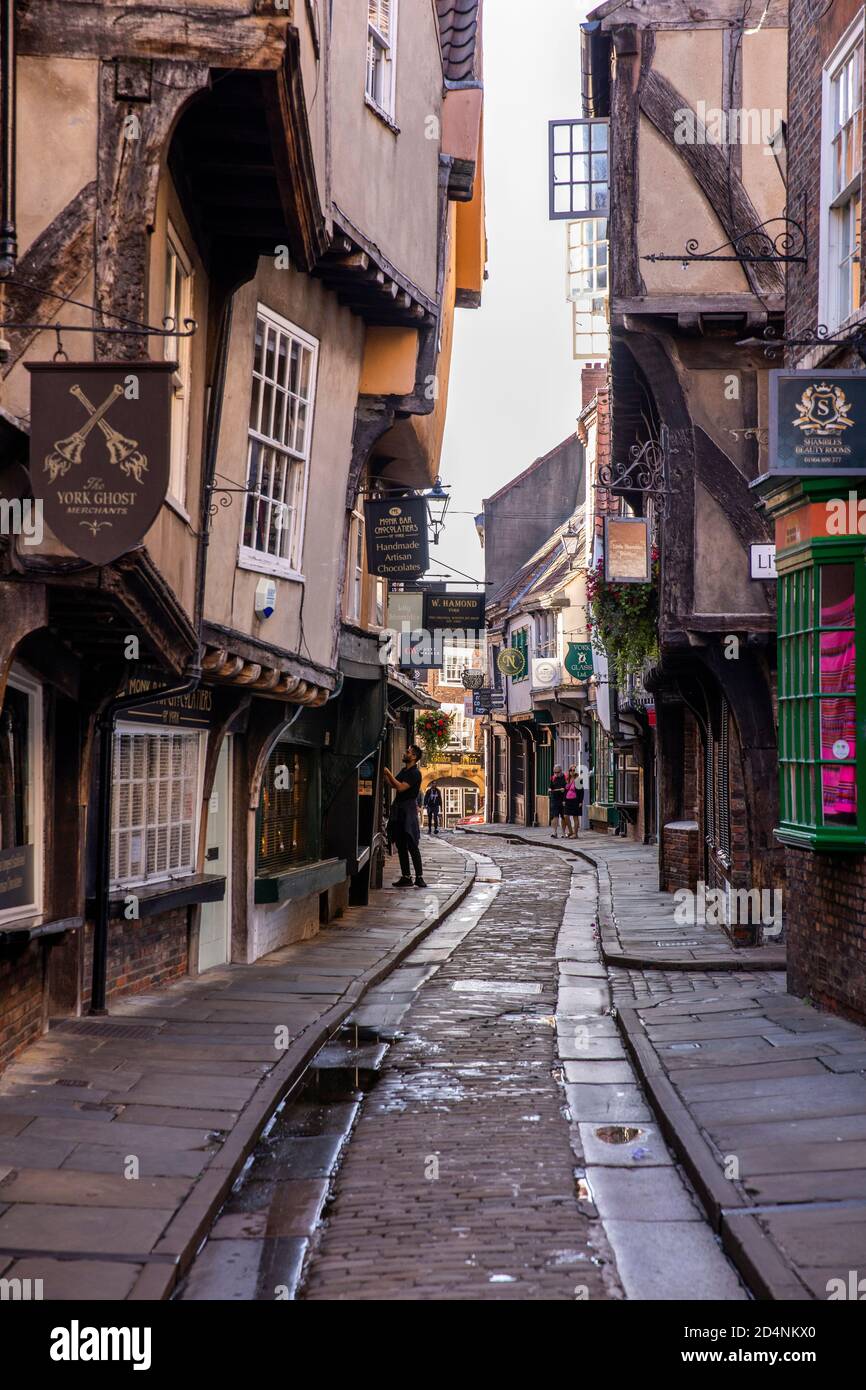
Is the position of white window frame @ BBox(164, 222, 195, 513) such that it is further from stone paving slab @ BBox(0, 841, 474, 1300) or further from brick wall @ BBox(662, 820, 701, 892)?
brick wall @ BBox(662, 820, 701, 892)

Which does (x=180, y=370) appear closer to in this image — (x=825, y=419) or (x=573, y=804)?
(x=825, y=419)

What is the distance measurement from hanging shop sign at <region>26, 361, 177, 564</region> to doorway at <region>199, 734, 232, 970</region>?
6.63 meters

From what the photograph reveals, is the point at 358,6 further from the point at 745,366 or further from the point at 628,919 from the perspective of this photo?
the point at 628,919

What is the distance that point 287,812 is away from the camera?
644 inches

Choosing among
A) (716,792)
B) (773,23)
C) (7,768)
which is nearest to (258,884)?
(7,768)

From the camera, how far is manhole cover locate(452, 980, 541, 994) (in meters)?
13.1

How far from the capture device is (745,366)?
52.6ft

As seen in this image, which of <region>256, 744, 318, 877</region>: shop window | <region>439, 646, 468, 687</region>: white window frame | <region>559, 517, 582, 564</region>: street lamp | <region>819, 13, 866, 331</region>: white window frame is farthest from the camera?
<region>439, 646, 468, 687</region>: white window frame

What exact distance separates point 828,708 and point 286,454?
17.8 feet

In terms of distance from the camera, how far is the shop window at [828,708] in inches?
409

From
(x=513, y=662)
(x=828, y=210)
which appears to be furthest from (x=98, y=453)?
(x=513, y=662)

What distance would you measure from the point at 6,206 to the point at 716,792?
12.9 meters

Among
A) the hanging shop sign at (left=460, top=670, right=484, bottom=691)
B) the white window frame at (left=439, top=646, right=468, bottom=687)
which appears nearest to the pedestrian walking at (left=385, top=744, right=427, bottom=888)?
the hanging shop sign at (left=460, top=670, right=484, bottom=691)

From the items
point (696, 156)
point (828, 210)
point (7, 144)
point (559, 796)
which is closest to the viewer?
point (7, 144)
